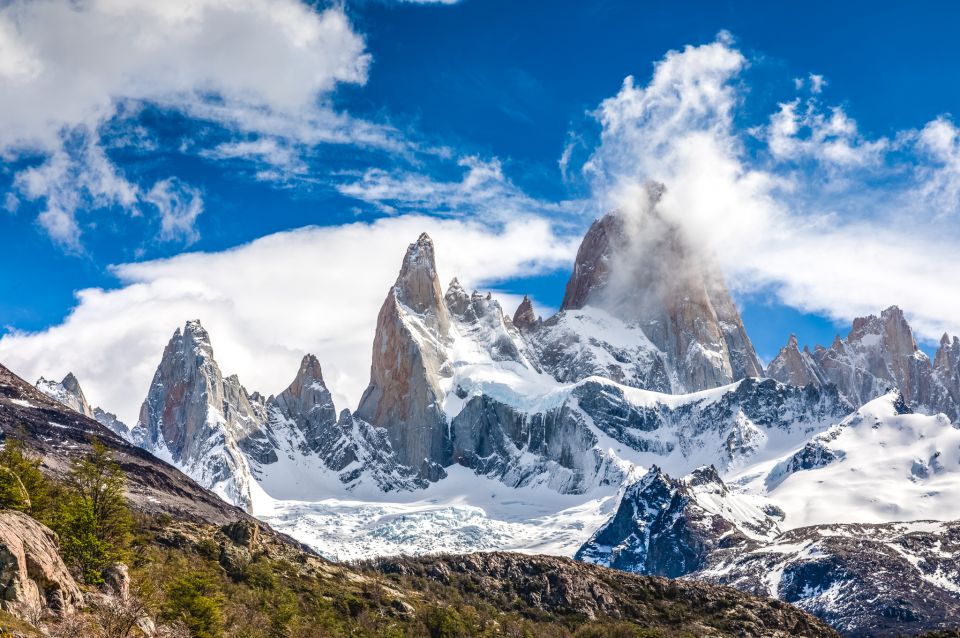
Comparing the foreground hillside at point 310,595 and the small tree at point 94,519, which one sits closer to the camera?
the foreground hillside at point 310,595

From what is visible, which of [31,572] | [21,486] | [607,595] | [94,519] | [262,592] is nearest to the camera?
[31,572]

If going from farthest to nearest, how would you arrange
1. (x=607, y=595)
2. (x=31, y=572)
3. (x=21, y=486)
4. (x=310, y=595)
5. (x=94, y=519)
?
(x=607, y=595) → (x=310, y=595) → (x=94, y=519) → (x=21, y=486) → (x=31, y=572)

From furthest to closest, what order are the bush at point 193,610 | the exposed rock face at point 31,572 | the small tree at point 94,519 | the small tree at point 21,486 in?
1. the bush at point 193,610
2. the small tree at point 94,519
3. the small tree at point 21,486
4. the exposed rock face at point 31,572

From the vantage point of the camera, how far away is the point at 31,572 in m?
51.4

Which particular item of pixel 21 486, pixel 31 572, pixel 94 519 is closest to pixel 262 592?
pixel 94 519

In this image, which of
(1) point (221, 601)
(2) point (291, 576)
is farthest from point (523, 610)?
(1) point (221, 601)

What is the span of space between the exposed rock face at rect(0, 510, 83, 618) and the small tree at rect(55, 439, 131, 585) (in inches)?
325

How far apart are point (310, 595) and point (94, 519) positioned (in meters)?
32.6

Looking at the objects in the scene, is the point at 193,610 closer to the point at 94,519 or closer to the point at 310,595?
the point at 94,519

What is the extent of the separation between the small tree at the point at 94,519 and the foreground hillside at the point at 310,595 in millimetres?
774

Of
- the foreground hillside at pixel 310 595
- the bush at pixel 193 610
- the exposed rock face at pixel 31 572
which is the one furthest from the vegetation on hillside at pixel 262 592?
the exposed rock face at pixel 31 572

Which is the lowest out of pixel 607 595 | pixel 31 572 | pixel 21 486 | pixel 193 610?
pixel 193 610

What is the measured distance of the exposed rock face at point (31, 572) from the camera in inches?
1928

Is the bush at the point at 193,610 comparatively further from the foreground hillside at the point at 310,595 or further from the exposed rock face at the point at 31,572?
the exposed rock face at the point at 31,572
